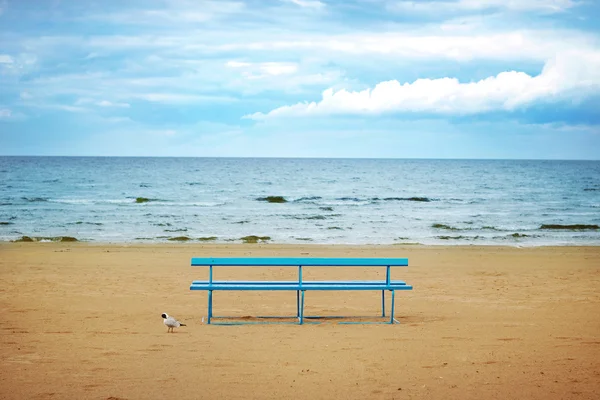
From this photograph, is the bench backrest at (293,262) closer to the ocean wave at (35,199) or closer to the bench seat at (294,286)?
the bench seat at (294,286)

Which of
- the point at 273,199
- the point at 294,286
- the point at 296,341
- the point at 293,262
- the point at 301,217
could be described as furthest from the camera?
the point at 273,199

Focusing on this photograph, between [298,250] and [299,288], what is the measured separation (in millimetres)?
9857

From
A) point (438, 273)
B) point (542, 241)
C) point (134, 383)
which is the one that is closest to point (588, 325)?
point (438, 273)

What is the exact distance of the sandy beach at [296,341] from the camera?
5.52 metres

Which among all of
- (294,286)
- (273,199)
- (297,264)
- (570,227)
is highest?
(297,264)

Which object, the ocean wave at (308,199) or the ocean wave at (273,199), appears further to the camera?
the ocean wave at (308,199)

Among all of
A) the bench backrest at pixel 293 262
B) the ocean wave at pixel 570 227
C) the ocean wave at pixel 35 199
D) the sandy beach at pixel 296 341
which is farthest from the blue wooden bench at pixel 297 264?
the ocean wave at pixel 35 199

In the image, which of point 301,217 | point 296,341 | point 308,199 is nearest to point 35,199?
point 308,199

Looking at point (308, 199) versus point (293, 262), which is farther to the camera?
point (308, 199)

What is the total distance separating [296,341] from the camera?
705 centimetres

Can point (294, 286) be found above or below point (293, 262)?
below

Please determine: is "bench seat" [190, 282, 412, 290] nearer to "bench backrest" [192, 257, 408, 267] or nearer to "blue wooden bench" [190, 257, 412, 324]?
"blue wooden bench" [190, 257, 412, 324]

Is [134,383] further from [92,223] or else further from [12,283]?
[92,223]

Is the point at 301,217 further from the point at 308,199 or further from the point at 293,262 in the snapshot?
the point at 293,262
